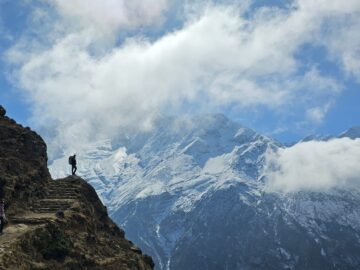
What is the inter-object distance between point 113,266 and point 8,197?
33.0 feet

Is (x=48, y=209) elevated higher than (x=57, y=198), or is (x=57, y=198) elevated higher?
(x=57, y=198)

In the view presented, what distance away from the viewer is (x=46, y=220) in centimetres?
4694

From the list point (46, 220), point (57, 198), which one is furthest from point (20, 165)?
point (46, 220)

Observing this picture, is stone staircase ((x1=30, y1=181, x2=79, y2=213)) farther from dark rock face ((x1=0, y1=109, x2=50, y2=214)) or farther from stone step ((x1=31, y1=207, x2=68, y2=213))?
dark rock face ((x1=0, y1=109, x2=50, y2=214))

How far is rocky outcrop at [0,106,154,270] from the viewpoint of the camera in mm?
43188

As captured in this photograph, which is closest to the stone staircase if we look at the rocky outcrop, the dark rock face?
the rocky outcrop

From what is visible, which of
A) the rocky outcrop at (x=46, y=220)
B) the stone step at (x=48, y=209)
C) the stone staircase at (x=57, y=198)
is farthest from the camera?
the stone staircase at (x=57, y=198)

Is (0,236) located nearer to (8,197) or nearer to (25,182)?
(8,197)

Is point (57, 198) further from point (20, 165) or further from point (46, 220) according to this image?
point (46, 220)

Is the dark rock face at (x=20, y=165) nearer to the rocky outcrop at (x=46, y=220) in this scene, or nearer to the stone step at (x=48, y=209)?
the rocky outcrop at (x=46, y=220)

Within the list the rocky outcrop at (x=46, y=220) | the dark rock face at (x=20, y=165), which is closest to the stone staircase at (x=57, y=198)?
the rocky outcrop at (x=46, y=220)

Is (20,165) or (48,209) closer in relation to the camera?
(48,209)

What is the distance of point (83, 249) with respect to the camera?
47.1 metres

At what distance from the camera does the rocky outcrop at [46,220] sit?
142 ft
